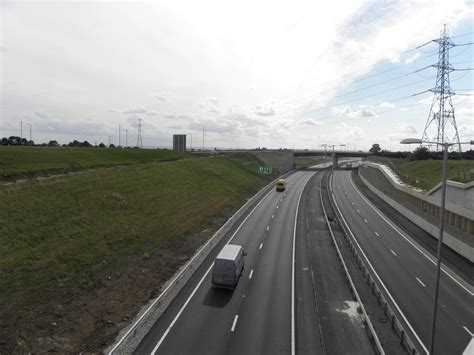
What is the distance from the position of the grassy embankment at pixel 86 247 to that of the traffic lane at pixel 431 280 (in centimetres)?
1993

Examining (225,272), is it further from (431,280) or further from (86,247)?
(431,280)

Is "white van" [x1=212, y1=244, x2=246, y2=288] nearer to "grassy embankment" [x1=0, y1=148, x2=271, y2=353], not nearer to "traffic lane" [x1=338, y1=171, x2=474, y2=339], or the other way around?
"grassy embankment" [x1=0, y1=148, x2=271, y2=353]

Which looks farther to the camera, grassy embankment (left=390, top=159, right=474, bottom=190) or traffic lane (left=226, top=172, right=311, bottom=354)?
grassy embankment (left=390, top=159, right=474, bottom=190)

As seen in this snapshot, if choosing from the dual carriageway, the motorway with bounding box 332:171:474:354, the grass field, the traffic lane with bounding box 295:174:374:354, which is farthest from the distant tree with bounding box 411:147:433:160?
the grass field

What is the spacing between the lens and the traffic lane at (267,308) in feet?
56.9

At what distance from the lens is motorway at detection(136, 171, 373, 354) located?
56.3 ft

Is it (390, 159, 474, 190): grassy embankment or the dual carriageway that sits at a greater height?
(390, 159, 474, 190): grassy embankment

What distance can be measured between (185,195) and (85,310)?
34.0 meters

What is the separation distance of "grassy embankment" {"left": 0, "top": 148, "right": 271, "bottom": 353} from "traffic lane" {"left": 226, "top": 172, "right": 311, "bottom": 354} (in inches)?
249

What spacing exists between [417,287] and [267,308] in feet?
43.5

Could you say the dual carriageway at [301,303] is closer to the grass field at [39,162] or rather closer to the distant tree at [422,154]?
the grass field at [39,162]

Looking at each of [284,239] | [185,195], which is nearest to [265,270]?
[284,239]

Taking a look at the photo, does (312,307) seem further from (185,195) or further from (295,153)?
(295,153)

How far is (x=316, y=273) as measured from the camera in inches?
1082
